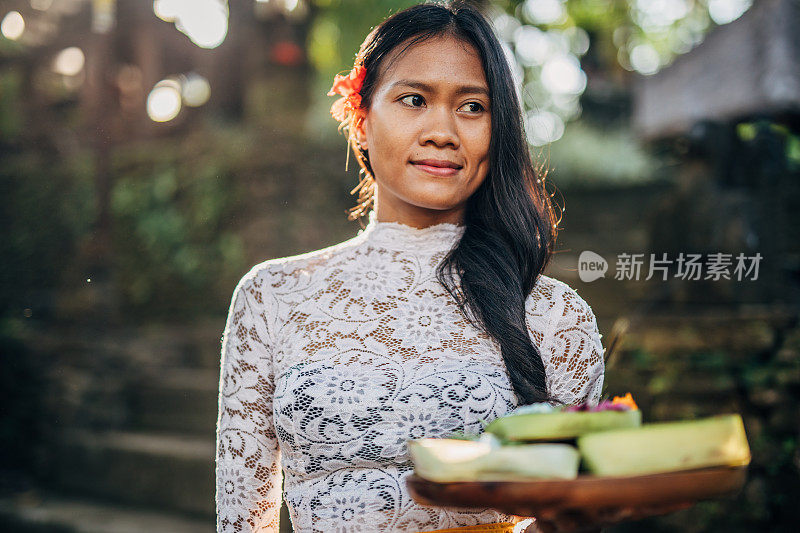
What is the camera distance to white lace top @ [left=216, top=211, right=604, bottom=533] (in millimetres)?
1676

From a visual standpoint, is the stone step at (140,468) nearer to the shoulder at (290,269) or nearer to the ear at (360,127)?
the shoulder at (290,269)

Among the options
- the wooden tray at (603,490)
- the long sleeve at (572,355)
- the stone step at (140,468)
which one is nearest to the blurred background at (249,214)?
the stone step at (140,468)

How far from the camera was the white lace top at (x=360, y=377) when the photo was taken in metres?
1.68

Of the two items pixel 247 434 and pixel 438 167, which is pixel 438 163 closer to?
pixel 438 167

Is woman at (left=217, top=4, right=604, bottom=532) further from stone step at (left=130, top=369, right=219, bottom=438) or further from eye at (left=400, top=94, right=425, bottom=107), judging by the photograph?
stone step at (left=130, top=369, right=219, bottom=438)

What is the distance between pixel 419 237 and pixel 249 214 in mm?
5181

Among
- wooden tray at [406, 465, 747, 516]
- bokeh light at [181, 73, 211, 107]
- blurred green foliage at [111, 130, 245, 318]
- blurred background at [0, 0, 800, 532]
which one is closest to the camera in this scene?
wooden tray at [406, 465, 747, 516]

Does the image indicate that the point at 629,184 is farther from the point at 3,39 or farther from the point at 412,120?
the point at 3,39

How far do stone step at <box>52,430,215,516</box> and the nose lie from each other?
11.8 ft

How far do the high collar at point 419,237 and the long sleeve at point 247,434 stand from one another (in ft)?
1.34

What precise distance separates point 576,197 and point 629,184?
0.52 meters

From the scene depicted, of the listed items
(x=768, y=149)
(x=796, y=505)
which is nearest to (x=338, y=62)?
(x=768, y=149)

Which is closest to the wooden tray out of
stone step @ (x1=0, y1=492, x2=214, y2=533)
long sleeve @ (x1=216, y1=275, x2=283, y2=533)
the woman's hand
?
the woman's hand

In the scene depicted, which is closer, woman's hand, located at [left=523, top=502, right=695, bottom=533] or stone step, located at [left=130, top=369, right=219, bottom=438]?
woman's hand, located at [left=523, top=502, right=695, bottom=533]
